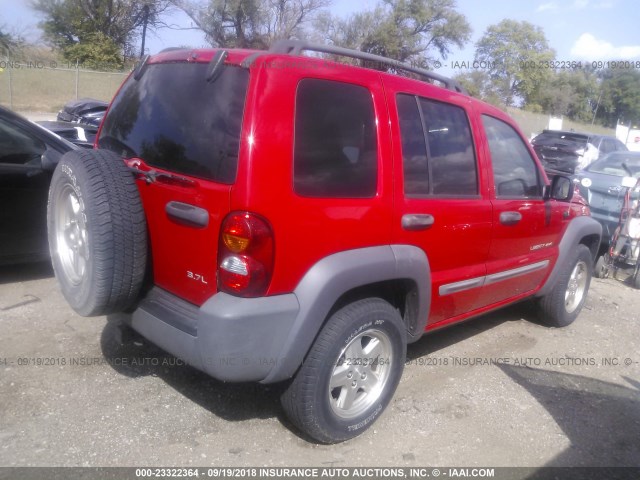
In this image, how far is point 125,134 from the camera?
312 centimetres

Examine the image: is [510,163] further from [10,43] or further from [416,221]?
[10,43]

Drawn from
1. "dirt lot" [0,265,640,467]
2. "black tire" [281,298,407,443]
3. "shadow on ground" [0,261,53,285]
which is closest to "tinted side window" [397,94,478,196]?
"black tire" [281,298,407,443]

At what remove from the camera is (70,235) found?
3080 mm

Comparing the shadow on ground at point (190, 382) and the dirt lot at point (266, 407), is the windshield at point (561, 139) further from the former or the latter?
the shadow on ground at point (190, 382)

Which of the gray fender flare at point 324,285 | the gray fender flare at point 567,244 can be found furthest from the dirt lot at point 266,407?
the gray fender flare at point 324,285

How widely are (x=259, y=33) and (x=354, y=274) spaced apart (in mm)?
32468

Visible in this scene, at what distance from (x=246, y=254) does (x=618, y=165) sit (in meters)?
7.82

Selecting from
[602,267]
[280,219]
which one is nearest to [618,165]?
[602,267]

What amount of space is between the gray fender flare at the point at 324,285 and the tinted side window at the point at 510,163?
1.29 meters

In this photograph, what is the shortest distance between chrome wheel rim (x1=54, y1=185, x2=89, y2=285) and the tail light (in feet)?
2.71

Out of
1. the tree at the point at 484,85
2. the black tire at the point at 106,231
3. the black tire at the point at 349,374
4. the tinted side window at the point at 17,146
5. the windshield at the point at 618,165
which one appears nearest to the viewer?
the black tire at the point at 106,231

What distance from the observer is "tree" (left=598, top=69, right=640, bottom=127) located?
53.2 meters

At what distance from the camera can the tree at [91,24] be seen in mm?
36438

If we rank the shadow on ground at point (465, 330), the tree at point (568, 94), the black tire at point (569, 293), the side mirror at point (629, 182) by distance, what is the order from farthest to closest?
the tree at point (568, 94) → the side mirror at point (629, 182) → the black tire at point (569, 293) → the shadow on ground at point (465, 330)
